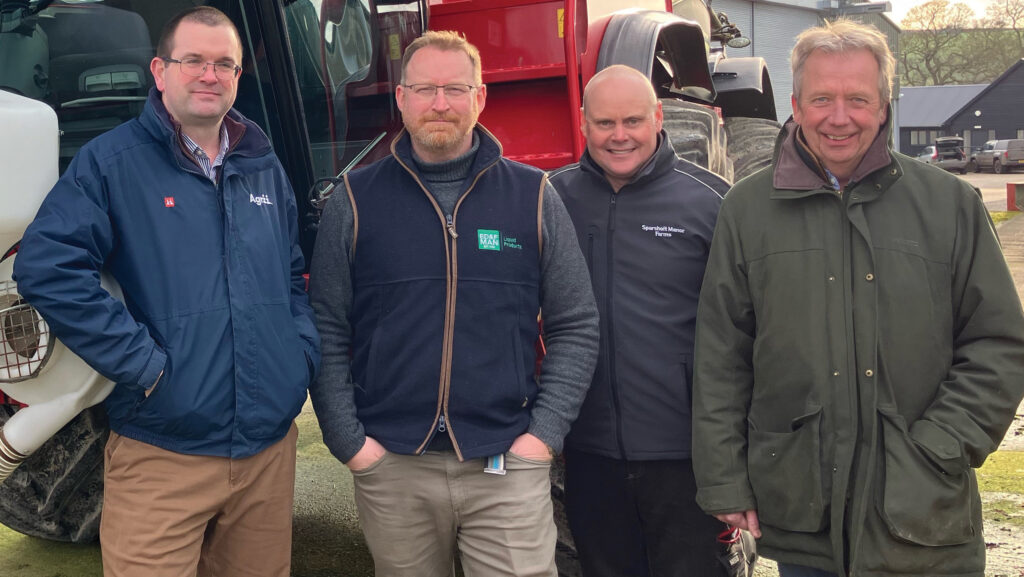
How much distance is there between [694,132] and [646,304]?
4.89 ft

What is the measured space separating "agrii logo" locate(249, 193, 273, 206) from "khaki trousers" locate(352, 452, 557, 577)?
68 cm

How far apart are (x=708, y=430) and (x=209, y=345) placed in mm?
1151

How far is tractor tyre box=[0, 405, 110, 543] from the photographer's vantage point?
289 centimetres

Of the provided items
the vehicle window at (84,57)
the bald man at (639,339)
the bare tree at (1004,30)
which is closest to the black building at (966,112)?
the bare tree at (1004,30)

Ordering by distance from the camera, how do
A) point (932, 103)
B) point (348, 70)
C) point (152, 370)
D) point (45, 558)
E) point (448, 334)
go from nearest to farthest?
point (152, 370) < point (448, 334) < point (348, 70) < point (45, 558) < point (932, 103)

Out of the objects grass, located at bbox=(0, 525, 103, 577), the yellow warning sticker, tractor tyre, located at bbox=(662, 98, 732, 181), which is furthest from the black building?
grass, located at bbox=(0, 525, 103, 577)

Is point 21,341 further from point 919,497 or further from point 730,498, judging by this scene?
point 919,497

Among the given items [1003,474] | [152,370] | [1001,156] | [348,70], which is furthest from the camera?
[1001,156]

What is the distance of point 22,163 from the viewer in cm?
232

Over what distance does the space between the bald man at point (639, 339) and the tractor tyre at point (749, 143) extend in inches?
115

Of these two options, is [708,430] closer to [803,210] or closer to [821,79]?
[803,210]

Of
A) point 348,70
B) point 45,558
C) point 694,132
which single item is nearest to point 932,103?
point 694,132

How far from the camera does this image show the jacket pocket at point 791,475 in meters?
2.23

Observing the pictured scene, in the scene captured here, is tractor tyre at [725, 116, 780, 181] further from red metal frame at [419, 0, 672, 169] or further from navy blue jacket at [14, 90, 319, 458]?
navy blue jacket at [14, 90, 319, 458]
